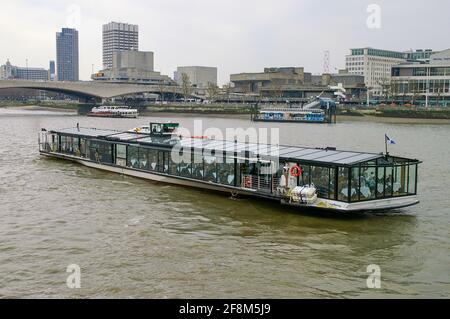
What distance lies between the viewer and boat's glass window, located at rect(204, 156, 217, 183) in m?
22.6

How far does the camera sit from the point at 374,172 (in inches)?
736

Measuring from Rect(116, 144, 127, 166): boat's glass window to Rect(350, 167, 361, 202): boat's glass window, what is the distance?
1275 centimetres

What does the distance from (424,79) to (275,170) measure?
118695mm

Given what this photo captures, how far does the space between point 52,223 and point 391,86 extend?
116 metres

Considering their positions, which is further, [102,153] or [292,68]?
[292,68]

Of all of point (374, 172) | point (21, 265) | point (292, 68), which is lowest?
point (21, 265)

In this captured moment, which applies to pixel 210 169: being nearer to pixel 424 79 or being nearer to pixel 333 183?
pixel 333 183

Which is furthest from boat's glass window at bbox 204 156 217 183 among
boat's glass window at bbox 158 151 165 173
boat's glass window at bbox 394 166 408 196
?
boat's glass window at bbox 394 166 408 196

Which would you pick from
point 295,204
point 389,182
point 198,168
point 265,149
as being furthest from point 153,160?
point 389,182

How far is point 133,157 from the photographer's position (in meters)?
27.1

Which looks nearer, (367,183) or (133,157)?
(367,183)
